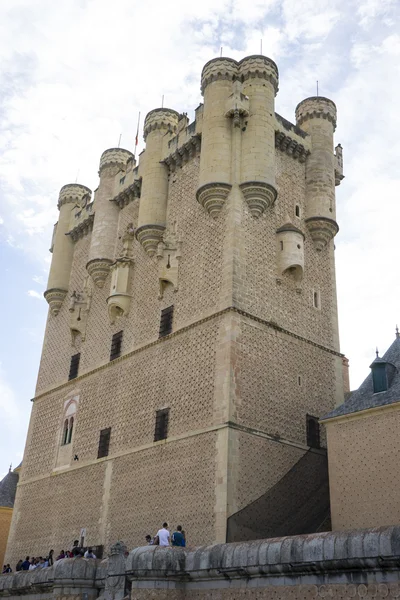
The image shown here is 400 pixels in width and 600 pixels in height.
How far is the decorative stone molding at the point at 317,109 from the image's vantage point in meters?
22.1

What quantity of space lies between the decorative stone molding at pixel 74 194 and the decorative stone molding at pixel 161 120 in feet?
17.2

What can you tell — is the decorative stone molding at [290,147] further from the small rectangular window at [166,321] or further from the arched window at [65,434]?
the arched window at [65,434]

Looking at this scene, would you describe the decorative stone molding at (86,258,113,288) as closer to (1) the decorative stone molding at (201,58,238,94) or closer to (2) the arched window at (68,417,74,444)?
(2) the arched window at (68,417,74,444)

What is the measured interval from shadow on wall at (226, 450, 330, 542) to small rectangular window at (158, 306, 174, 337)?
5227 mm

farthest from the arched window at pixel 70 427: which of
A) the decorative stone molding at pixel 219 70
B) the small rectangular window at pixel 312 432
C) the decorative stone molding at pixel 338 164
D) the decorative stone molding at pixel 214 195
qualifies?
the decorative stone molding at pixel 338 164

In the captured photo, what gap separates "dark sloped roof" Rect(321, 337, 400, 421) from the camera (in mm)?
14461

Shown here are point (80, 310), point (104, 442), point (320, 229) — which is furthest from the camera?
point (80, 310)

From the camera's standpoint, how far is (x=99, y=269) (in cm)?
2286

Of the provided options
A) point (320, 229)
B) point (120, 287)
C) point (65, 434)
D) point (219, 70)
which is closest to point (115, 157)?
point (120, 287)

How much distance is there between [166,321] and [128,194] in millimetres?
6274

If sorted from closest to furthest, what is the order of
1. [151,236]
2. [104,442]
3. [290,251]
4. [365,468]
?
[365,468], [290,251], [104,442], [151,236]

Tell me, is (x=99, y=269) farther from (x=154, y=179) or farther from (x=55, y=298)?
(x=154, y=179)

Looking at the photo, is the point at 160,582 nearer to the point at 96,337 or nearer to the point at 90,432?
the point at 90,432

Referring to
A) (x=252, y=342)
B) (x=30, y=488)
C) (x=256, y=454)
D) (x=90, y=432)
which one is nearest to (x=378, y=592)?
(x=256, y=454)
